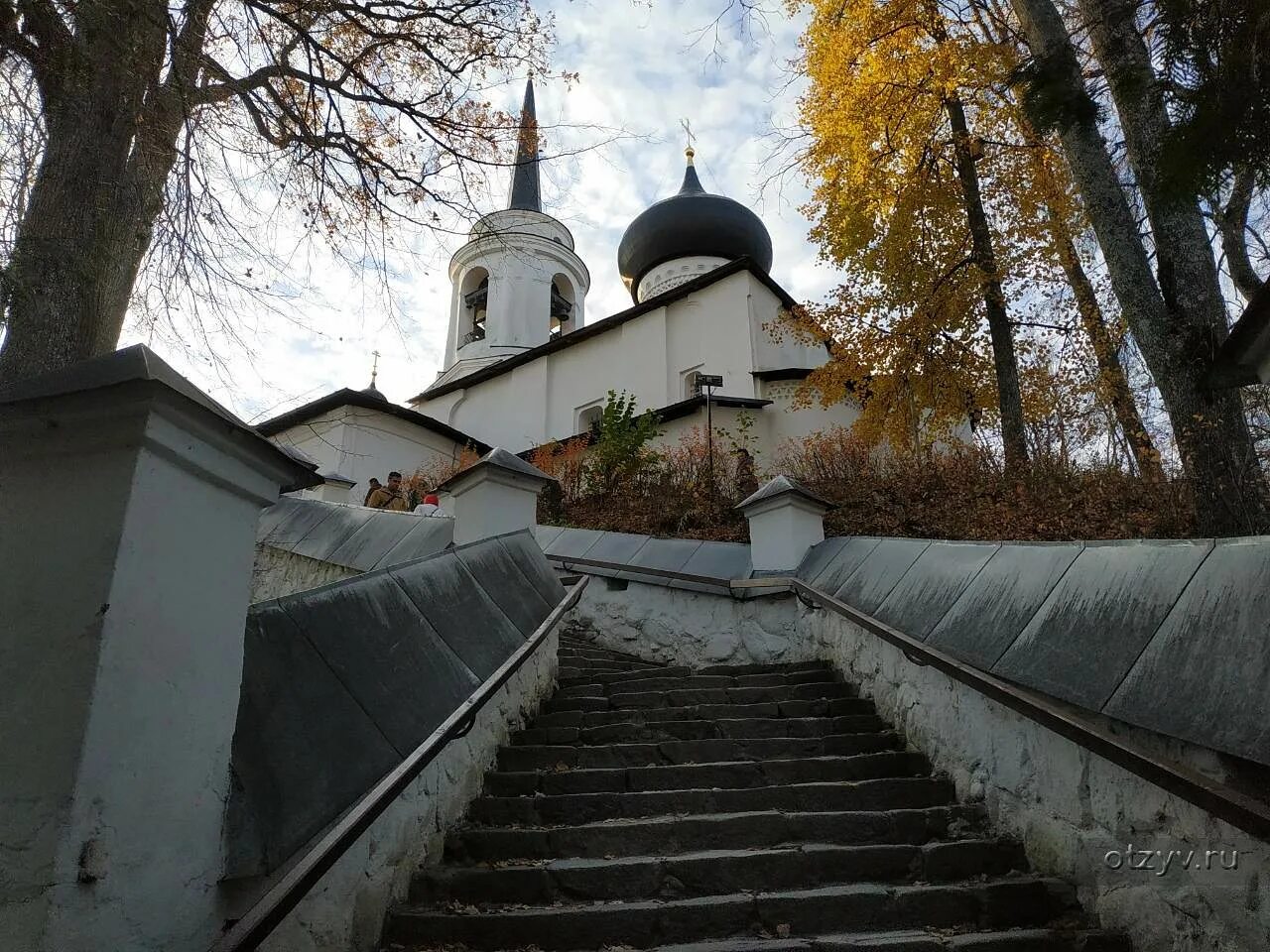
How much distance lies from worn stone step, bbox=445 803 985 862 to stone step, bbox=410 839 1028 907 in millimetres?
97

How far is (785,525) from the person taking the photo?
7.38 metres

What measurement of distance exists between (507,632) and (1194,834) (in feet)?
9.57

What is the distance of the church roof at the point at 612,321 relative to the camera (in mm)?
20419

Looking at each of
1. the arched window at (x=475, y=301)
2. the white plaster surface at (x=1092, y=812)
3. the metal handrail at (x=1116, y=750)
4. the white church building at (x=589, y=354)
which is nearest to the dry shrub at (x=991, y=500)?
the white church building at (x=589, y=354)

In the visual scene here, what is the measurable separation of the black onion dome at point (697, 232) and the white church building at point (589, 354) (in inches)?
2.0

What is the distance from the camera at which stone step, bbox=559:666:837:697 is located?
18.1 feet

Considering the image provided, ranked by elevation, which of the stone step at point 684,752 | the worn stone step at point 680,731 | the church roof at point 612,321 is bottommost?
the stone step at point 684,752

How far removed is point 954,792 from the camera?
3725 millimetres

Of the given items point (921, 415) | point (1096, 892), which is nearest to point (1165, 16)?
point (1096, 892)

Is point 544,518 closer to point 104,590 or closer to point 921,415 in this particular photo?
point 921,415

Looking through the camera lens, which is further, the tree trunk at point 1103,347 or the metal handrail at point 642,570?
the tree trunk at point 1103,347

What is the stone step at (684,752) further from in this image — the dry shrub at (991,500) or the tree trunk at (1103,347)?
the tree trunk at (1103,347)

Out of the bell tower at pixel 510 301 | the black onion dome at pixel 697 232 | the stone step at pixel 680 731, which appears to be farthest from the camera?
the bell tower at pixel 510 301

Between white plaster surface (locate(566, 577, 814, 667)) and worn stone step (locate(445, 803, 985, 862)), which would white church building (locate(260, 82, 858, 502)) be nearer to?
white plaster surface (locate(566, 577, 814, 667))
